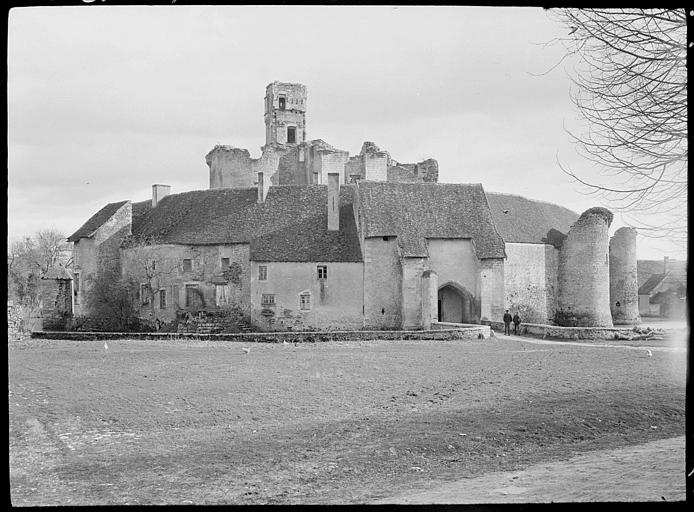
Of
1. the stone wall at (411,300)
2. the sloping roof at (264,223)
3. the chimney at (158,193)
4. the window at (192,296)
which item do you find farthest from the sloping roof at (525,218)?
the chimney at (158,193)

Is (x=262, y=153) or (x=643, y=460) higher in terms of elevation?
(x=262, y=153)

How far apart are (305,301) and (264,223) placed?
5244mm

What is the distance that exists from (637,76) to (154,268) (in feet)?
109

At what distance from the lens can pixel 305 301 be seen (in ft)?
122

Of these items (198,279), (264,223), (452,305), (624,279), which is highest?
(264,223)

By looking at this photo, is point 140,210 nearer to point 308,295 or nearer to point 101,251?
point 101,251

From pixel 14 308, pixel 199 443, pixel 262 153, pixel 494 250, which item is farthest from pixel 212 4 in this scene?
pixel 262 153

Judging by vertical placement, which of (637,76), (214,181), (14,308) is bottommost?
(14,308)

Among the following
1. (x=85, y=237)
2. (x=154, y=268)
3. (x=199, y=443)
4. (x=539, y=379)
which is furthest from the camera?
(x=85, y=237)

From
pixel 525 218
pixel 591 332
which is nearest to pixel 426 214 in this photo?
pixel 525 218

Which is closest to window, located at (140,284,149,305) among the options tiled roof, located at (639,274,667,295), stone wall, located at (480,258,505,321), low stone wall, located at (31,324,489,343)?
low stone wall, located at (31,324,489,343)

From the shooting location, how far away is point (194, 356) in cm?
2423

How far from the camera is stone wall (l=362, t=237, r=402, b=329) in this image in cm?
3728

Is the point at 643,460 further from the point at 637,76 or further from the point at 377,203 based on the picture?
the point at 377,203
